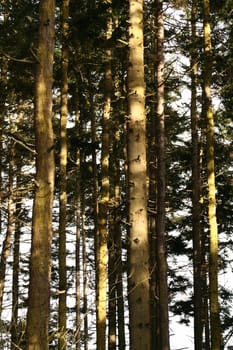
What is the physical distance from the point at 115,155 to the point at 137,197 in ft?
36.8

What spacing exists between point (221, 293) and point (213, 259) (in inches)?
451

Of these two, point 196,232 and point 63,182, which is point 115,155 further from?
point 63,182

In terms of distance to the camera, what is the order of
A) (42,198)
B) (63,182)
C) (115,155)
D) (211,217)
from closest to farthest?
(42,198) → (211,217) → (63,182) → (115,155)

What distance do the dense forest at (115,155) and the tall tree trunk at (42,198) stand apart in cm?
1

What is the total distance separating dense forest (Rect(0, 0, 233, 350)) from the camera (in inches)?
241

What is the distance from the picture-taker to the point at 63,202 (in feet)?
40.8

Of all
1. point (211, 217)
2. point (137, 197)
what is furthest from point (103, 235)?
point (137, 197)

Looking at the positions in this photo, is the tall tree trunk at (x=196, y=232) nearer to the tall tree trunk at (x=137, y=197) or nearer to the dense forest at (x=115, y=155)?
the dense forest at (x=115, y=155)

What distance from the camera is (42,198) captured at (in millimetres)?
6133

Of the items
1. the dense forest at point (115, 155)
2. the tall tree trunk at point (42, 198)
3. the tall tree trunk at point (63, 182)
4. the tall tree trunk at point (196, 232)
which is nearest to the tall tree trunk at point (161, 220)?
the dense forest at point (115, 155)

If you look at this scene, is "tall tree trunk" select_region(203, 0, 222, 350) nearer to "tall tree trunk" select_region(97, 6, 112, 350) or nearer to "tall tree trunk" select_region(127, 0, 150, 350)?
"tall tree trunk" select_region(97, 6, 112, 350)

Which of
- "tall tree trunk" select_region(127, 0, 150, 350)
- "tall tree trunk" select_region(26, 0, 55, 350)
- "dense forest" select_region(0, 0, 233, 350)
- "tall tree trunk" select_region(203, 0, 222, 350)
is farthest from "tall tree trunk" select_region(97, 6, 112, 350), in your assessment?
"tall tree trunk" select_region(26, 0, 55, 350)

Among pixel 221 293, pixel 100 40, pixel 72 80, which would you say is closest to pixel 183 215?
pixel 221 293

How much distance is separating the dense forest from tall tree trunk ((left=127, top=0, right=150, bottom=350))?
14 mm
